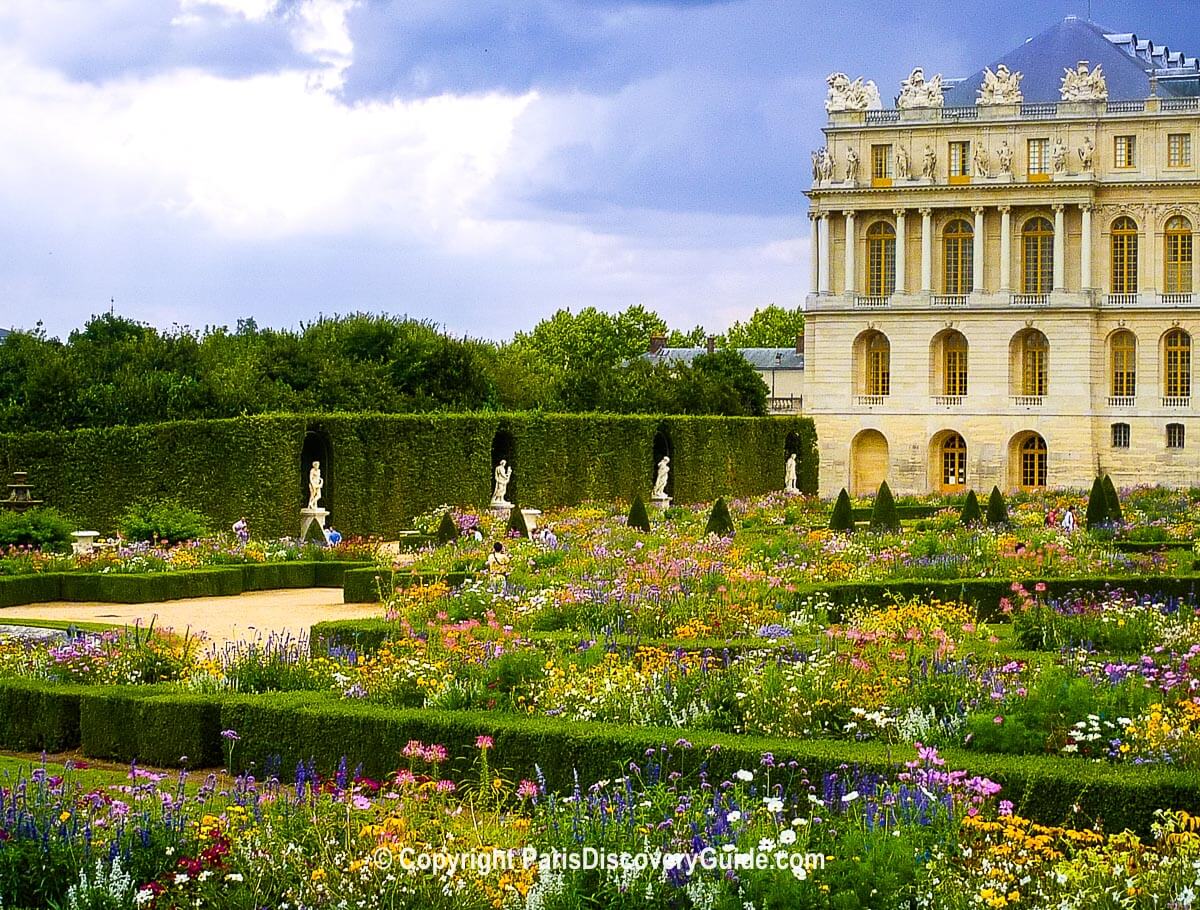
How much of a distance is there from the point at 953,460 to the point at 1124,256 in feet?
30.2

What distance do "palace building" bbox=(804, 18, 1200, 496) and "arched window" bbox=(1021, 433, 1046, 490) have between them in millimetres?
71

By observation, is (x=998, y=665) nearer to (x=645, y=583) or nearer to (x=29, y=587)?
(x=645, y=583)

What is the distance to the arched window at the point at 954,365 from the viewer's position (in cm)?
6269

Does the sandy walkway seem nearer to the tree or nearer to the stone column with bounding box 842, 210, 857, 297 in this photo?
the stone column with bounding box 842, 210, 857, 297

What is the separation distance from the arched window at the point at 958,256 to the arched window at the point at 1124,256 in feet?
16.1

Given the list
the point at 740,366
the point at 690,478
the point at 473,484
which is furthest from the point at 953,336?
the point at 473,484

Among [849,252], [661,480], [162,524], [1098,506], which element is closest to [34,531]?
[162,524]

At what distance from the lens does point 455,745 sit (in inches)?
394

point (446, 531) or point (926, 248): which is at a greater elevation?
point (926, 248)

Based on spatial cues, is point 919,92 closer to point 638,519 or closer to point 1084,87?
point 1084,87

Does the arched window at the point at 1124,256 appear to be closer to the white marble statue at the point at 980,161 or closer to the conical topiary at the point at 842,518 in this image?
the white marble statue at the point at 980,161

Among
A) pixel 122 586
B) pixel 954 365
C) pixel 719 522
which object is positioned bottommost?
pixel 122 586

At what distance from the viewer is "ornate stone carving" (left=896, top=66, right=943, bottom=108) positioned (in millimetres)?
62250

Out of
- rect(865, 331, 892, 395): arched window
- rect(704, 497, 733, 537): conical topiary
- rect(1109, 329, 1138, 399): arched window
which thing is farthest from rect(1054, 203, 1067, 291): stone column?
rect(704, 497, 733, 537): conical topiary
